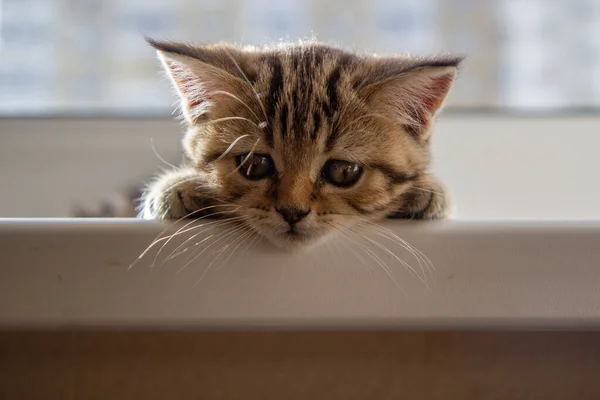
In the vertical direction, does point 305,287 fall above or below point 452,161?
above

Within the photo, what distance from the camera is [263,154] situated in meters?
0.93

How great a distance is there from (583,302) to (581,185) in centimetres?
126

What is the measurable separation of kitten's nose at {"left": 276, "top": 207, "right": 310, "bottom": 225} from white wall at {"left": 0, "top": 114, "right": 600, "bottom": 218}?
0.97m

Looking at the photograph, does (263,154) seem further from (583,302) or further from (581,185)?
(581,185)

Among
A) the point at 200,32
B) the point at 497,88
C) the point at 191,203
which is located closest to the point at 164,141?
the point at 200,32

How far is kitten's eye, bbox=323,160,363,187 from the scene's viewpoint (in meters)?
0.93

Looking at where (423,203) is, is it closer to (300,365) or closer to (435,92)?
(435,92)

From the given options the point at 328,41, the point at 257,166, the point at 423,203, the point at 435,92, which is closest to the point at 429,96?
the point at 435,92

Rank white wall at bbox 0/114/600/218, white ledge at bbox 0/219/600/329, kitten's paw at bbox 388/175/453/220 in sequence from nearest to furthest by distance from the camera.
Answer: white ledge at bbox 0/219/600/329 → kitten's paw at bbox 388/175/453/220 → white wall at bbox 0/114/600/218

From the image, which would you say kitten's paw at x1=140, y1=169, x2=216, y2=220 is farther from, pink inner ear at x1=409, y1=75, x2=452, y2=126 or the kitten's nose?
pink inner ear at x1=409, y1=75, x2=452, y2=126

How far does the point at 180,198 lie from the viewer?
3.06ft

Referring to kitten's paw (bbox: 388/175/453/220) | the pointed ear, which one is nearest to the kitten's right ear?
the pointed ear

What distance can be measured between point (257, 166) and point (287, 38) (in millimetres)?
964

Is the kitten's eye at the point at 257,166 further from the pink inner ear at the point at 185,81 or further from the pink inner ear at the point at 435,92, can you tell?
the pink inner ear at the point at 435,92
